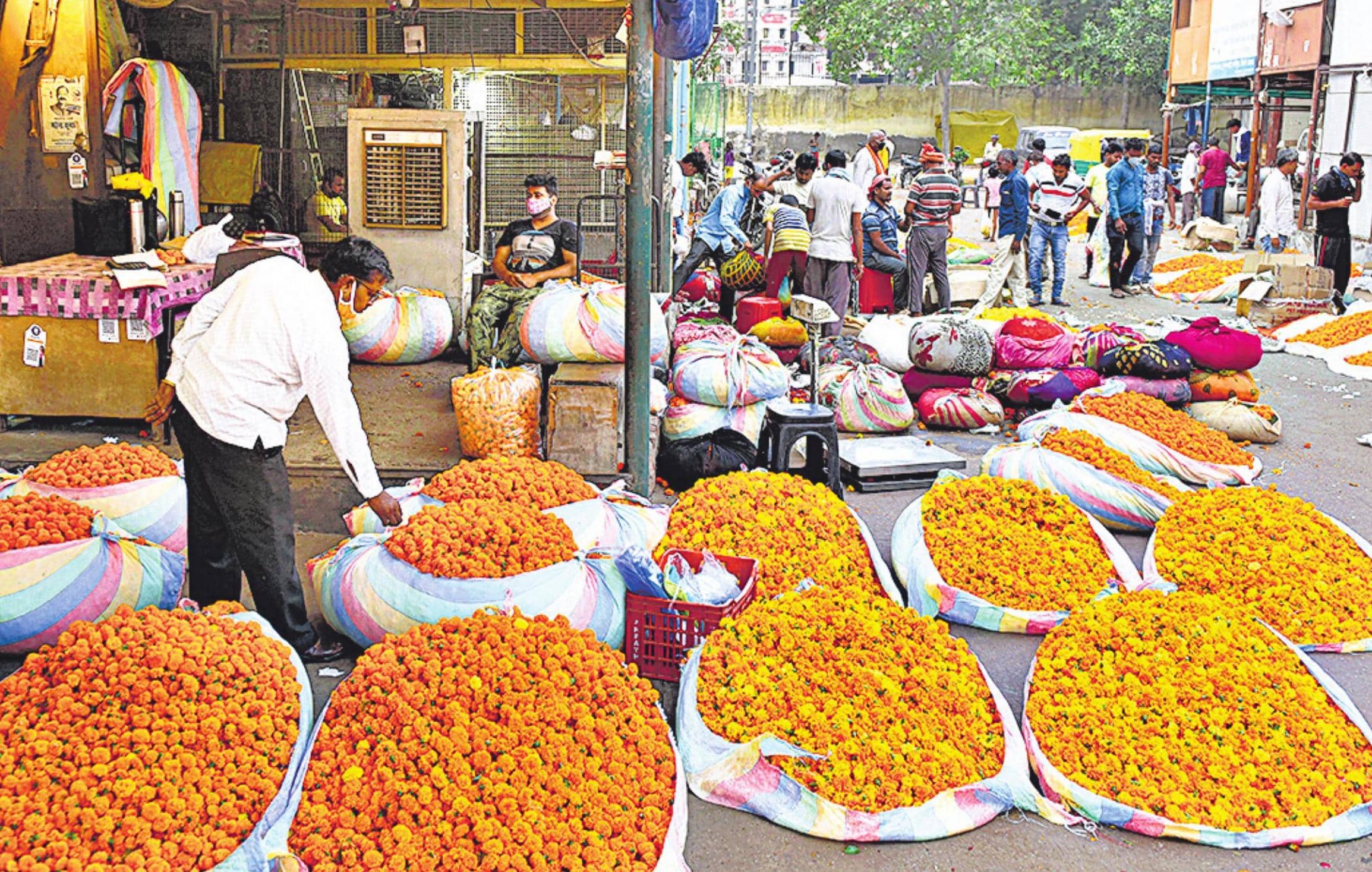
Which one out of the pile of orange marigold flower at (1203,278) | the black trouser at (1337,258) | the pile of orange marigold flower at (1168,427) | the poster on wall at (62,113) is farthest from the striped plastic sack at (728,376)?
the pile of orange marigold flower at (1203,278)

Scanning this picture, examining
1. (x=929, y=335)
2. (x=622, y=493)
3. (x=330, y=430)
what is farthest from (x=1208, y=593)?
(x=929, y=335)

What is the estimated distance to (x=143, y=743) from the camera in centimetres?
323

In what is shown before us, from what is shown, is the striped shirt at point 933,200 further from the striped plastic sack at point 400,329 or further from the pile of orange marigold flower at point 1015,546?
the pile of orange marigold flower at point 1015,546

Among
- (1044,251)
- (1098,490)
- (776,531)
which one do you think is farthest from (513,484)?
(1044,251)

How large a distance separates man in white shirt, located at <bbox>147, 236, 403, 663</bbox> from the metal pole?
1.91m

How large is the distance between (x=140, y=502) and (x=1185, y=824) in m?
4.22

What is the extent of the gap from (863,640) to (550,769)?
4.19 ft

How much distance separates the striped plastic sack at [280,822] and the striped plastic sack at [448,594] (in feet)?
2.49

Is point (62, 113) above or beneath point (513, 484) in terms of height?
above

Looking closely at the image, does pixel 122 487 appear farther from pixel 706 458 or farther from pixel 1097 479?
pixel 1097 479

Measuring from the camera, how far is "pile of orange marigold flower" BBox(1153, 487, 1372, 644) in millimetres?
5137

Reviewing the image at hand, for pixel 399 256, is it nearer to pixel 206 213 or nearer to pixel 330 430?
pixel 206 213

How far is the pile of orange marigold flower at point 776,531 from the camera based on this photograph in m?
5.14

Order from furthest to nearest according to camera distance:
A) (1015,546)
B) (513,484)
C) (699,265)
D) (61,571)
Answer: (699,265) → (1015,546) → (513,484) → (61,571)
